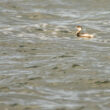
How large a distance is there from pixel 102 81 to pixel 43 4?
371 inches

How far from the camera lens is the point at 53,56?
42.6ft

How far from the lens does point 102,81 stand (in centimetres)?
1076

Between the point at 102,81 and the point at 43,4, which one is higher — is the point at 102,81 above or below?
below

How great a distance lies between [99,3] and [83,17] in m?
1.93

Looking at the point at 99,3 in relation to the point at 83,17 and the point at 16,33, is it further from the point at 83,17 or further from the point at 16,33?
the point at 16,33

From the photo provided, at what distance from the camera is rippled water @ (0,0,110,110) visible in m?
9.69

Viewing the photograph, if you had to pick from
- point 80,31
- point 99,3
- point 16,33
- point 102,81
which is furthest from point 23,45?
point 99,3

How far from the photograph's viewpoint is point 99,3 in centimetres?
1978

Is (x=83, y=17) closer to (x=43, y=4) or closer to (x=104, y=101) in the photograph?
(x=43, y=4)

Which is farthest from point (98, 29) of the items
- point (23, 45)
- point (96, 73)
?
point (96, 73)

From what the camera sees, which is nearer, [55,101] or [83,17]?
[55,101]

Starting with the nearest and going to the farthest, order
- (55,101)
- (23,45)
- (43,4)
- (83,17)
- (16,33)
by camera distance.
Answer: (55,101)
(23,45)
(16,33)
(83,17)
(43,4)

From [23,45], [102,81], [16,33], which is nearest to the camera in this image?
[102,81]

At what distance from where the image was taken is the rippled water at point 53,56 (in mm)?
9688
